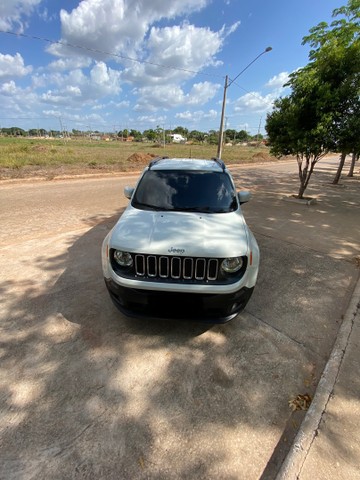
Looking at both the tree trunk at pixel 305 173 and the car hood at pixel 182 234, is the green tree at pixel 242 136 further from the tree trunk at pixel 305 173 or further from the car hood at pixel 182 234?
the car hood at pixel 182 234

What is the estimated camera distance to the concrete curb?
1.74 metres

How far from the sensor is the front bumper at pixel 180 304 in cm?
255

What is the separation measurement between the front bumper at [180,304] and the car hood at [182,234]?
15.5 inches

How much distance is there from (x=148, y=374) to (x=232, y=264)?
1.31m

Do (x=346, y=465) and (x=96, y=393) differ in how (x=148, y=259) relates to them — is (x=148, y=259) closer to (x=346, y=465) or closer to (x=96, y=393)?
(x=96, y=393)

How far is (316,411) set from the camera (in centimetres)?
210

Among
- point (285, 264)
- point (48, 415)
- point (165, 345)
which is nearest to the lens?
point (48, 415)

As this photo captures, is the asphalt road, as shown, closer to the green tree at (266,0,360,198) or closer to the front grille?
the front grille

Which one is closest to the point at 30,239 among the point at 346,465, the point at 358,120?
the point at 346,465

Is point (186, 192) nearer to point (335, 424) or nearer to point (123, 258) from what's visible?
point (123, 258)

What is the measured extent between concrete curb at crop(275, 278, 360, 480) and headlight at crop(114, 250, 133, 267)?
1966mm

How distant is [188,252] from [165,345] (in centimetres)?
103

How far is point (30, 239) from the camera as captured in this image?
18.0ft

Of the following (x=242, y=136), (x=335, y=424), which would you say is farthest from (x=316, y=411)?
(x=242, y=136)
